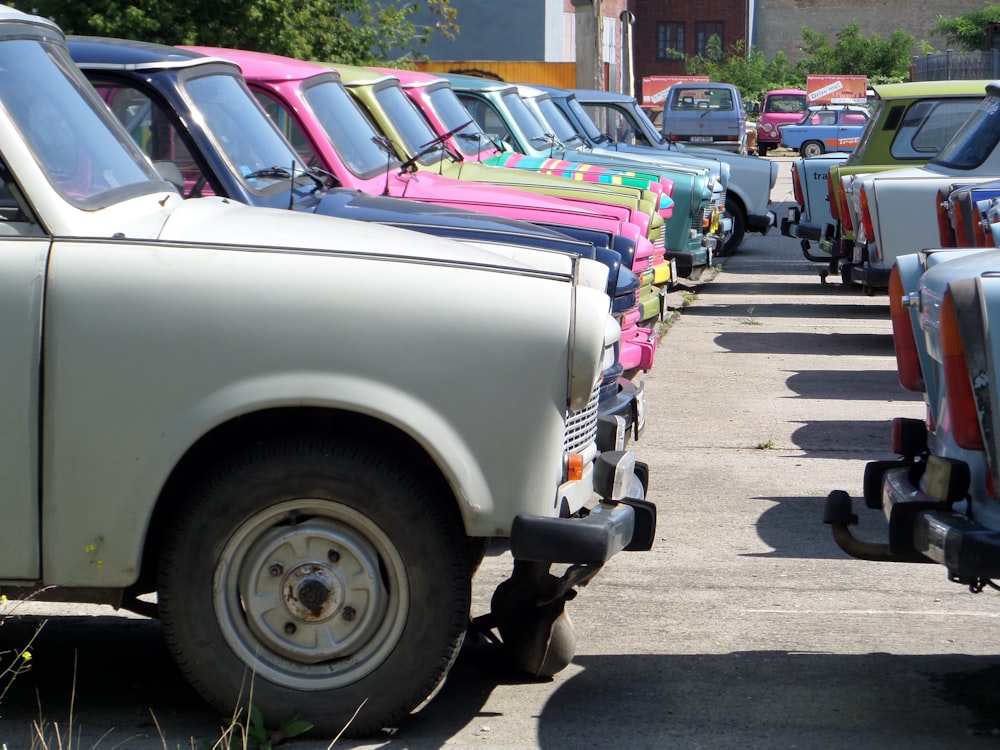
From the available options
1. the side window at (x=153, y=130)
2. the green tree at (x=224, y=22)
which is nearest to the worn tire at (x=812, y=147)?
the green tree at (x=224, y=22)

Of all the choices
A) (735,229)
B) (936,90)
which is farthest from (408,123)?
(735,229)

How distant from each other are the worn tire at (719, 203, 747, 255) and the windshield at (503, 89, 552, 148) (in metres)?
4.86

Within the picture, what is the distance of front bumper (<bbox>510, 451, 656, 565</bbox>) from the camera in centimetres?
384

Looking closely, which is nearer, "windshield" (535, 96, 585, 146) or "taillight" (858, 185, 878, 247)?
"taillight" (858, 185, 878, 247)

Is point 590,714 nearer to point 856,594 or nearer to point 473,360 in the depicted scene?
point 473,360

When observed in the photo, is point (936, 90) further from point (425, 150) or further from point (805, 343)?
point (425, 150)

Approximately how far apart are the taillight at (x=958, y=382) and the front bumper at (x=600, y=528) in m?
0.91

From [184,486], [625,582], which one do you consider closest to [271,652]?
[184,486]

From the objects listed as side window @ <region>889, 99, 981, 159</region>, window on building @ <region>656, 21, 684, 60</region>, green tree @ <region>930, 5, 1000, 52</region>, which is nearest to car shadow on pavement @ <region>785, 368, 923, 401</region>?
side window @ <region>889, 99, 981, 159</region>

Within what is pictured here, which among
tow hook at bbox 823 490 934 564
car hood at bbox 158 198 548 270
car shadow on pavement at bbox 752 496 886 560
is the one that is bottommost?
car shadow on pavement at bbox 752 496 886 560

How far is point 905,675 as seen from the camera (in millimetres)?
4656

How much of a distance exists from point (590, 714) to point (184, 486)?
1368mm

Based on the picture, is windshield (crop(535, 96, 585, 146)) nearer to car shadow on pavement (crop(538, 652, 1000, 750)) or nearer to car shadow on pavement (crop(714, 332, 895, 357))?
car shadow on pavement (crop(714, 332, 895, 357))

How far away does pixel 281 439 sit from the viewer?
3908 millimetres
